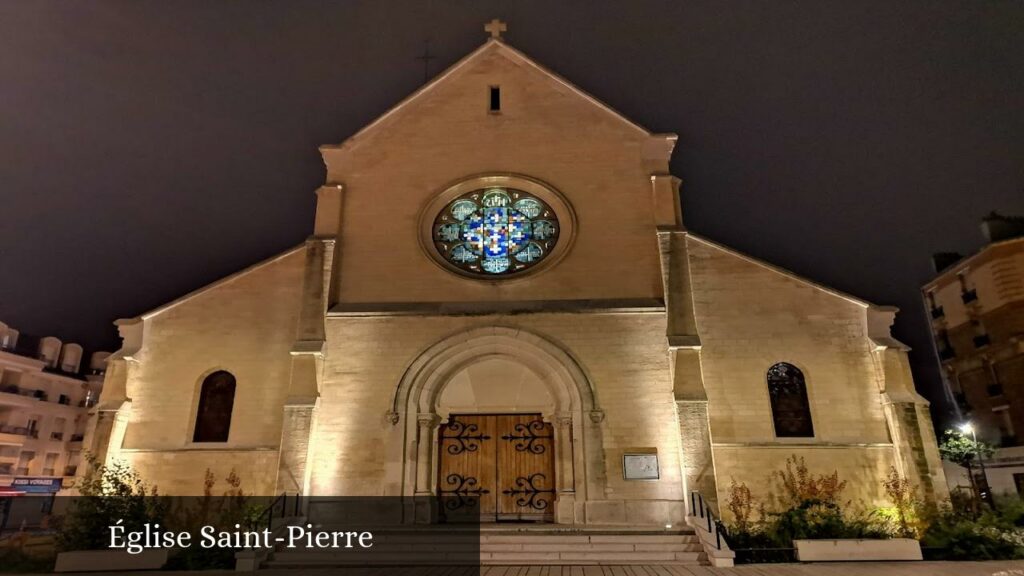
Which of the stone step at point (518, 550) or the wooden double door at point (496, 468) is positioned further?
the wooden double door at point (496, 468)

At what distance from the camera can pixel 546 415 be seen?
43.2 ft

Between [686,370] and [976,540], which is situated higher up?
[686,370]

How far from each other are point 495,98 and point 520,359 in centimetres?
715

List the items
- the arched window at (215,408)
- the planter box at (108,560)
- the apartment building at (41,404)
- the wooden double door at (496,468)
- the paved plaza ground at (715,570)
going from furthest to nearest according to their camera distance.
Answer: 1. the apartment building at (41,404)
2. the arched window at (215,408)
3. the wooden double door at (496,468)
4. the planter box at (108,560)
5. the paved plaza ground at (715,570)

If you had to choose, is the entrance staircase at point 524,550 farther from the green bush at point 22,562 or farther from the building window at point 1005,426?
the building window at point 1005,426

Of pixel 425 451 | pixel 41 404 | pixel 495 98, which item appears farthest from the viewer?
pixel 41 404

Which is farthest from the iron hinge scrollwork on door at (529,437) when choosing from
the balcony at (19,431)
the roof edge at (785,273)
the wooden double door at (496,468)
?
the balcony at (19,431)

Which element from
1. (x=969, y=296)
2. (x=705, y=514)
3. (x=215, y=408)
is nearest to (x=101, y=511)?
(x=215, y=408)

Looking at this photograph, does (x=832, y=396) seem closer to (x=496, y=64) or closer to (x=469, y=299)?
(x=469, y=299)

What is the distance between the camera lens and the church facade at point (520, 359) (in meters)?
12.6

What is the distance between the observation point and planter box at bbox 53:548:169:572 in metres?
10.1

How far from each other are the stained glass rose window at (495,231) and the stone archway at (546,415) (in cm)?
195

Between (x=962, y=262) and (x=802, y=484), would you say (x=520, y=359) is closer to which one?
(x=802, y=484)

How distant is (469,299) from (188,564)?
737 cm
